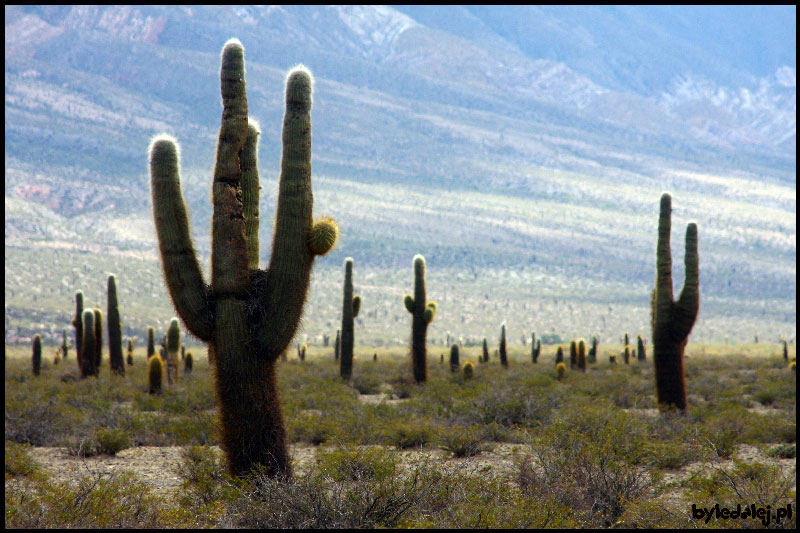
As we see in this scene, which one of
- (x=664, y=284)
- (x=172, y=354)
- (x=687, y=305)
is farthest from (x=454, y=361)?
(x=687, y=305)

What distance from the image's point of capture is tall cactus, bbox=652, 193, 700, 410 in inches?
633

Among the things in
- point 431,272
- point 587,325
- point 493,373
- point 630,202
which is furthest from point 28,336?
point 630,202

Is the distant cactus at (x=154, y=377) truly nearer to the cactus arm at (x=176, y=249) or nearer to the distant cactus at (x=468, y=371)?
the distant cactus at (x=468, y=371)

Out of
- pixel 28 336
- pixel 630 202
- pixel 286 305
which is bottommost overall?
pixel 28 336

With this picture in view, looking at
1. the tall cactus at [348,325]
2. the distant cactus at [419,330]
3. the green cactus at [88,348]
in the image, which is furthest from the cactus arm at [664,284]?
the green cactus at [88,348]

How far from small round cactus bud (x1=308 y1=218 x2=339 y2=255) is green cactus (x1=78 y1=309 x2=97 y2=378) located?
14953 mm

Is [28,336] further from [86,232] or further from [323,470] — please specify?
[86,232]

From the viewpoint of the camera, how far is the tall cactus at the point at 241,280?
984 cm

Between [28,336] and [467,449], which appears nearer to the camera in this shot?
[467,449]

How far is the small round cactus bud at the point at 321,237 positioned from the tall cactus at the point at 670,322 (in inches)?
350

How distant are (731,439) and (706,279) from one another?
95731mm

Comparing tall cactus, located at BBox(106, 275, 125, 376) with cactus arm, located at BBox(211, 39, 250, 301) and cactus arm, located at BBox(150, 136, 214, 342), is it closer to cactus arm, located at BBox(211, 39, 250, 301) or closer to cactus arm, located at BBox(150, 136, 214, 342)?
cactus arm, located at BBox(150, 136, 214, 342)

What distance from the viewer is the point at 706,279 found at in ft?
335

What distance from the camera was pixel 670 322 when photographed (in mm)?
16234
